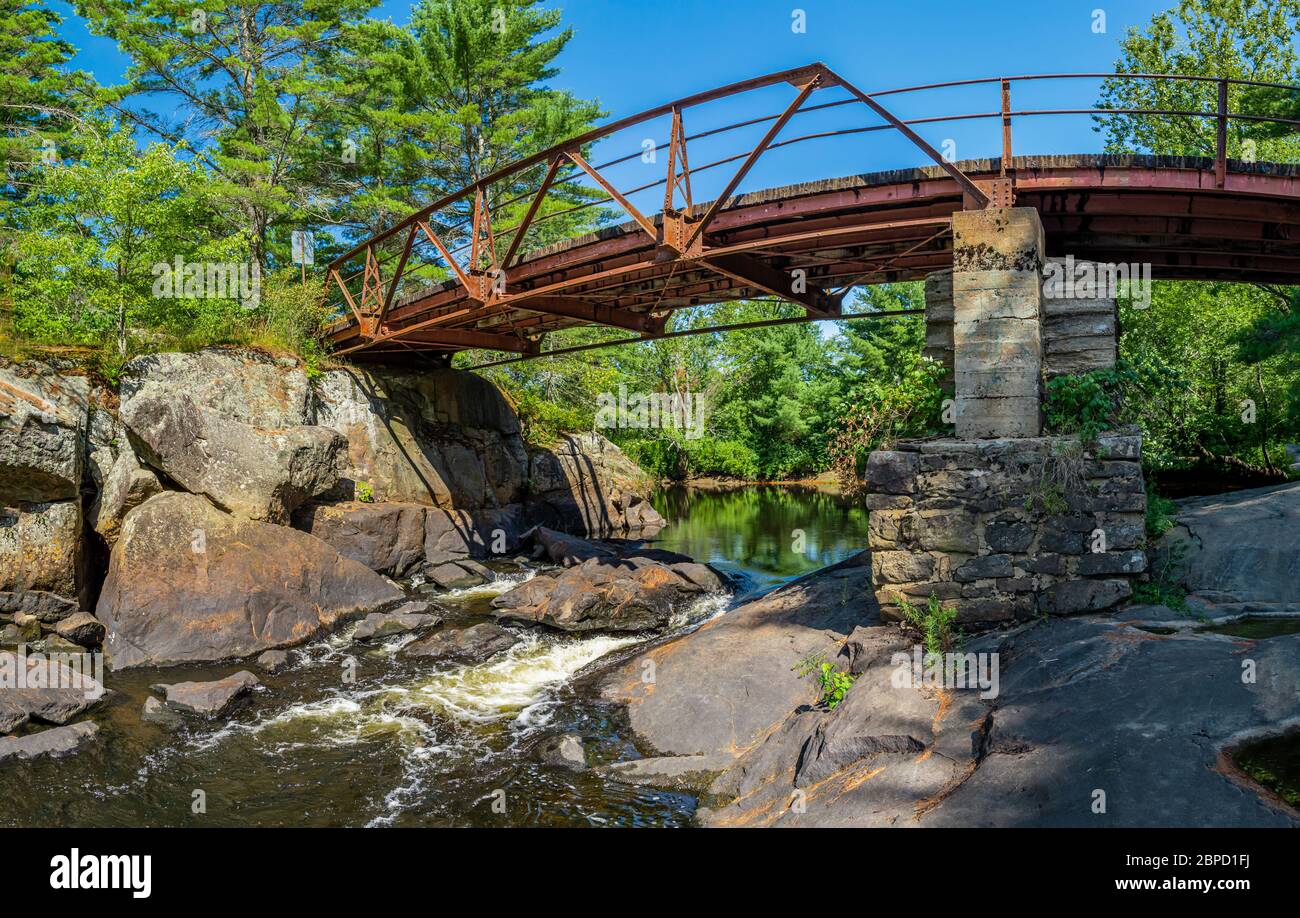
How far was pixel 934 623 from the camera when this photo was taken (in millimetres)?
7586

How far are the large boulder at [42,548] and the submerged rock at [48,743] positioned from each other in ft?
14.9

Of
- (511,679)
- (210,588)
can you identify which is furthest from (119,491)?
(511,679)

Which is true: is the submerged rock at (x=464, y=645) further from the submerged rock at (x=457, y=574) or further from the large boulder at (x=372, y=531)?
the large boulder at (x=372, y=531)

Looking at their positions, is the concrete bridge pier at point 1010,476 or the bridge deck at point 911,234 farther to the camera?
the bridge deck at point 911,234

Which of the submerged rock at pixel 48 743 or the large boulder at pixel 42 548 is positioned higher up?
the large boulder at pixel 42 548

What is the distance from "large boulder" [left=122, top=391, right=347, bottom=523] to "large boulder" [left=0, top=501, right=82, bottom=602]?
1.89 metres

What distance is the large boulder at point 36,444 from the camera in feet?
39.3

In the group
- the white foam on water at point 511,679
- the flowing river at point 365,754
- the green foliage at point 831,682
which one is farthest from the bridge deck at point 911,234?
the flowing river at point 365,754

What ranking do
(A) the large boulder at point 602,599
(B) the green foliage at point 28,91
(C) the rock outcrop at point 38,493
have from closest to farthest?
(C) the rock outcrop at point 38,493 < (A) the large boulder at point 602,599 < (B) the green foliage at point 28,91

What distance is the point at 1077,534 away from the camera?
7.48 metres

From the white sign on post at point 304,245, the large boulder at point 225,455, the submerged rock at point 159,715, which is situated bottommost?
the submerged rock at point 159,715

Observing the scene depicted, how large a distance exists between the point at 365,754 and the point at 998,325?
26.8ft

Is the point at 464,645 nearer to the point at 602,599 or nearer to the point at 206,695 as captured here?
the point at 602,599
